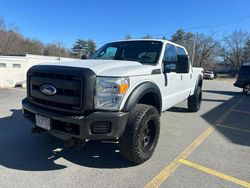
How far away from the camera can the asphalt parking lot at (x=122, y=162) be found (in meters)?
3.20

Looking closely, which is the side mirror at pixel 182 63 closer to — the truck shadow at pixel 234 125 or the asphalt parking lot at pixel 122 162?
the asphalt parking lot at pixel 122 162

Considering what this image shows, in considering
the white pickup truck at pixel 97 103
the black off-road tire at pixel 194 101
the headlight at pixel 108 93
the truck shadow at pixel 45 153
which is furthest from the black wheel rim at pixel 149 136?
the black off-road tire at pixel 194 101

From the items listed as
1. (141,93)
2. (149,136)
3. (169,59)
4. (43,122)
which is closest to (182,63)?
(169,59)

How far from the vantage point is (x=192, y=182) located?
323cm

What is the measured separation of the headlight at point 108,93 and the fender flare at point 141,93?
0.61 ft

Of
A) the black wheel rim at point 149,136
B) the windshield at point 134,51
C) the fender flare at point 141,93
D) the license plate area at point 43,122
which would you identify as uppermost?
the windshield at point 134,51

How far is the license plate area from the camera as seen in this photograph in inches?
131

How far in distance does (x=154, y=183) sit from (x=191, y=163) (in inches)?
37.6

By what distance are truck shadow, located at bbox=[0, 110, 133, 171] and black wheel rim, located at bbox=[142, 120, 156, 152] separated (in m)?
0.41

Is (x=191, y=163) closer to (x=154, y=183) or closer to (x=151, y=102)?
(x=154, y=183)

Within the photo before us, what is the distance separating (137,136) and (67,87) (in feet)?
3.97

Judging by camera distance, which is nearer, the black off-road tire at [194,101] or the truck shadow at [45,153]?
the truck shadow at [45,153]

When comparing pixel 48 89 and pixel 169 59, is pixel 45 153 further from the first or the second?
pixel 169 59

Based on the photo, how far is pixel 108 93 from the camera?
10.2 ft
